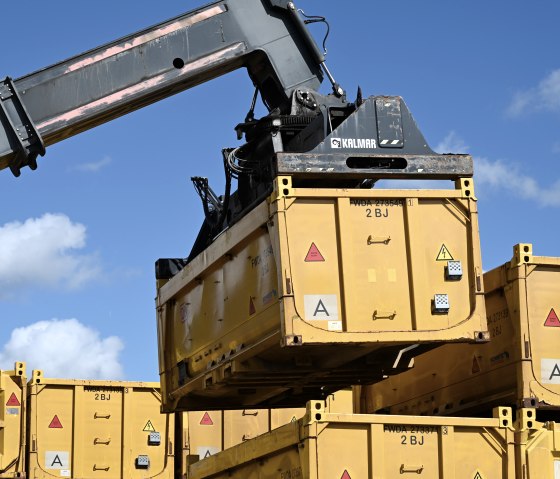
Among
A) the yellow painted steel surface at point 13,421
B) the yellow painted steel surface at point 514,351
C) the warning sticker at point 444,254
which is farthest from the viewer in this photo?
the yellow painted steel surface at point 13,421

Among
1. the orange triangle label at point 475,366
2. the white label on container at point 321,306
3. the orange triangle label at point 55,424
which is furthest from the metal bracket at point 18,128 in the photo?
the orange triangle label at point 55,424

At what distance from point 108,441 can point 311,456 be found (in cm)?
708

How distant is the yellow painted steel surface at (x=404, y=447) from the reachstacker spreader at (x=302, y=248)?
0.05 feet

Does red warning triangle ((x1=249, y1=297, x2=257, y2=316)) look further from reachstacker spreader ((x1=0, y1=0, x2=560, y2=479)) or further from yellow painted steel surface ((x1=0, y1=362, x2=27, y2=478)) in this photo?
yellow painted steel surface ((x1=0, y1=362, x2=27, y2=478))

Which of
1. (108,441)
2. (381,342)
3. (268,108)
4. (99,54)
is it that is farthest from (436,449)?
(108,441)

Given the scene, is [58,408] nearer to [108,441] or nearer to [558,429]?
[108,441]

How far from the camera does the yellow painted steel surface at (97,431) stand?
15.6 m

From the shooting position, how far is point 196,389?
38.7 feet

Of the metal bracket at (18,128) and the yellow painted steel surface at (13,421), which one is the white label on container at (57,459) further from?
the metal bracket at (18,128)

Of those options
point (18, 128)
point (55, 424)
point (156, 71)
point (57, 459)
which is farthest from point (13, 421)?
point (156, 71)

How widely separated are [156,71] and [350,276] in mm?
2930

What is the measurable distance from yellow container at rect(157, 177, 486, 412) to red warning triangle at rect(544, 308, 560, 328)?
3.55 ft

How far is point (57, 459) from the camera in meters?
15.6

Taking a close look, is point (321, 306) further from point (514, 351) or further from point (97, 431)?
point (97, 431)
